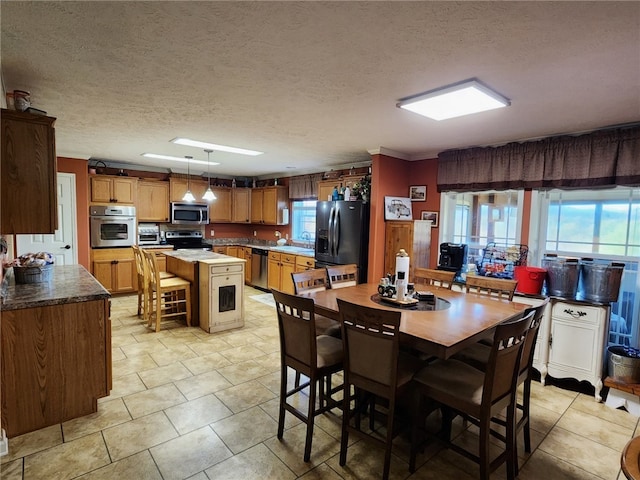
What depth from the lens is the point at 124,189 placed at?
593 cm

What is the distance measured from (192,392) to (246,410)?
567mm

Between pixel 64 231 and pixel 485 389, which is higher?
pixel 64 231

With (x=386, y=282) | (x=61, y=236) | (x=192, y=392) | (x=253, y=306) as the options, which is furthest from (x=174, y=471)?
(x=61, y=236)

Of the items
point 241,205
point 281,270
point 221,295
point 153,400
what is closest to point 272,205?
point 241,205

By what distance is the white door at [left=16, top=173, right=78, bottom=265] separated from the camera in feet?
16.3

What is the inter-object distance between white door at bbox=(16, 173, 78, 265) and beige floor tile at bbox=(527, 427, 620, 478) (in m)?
6.11

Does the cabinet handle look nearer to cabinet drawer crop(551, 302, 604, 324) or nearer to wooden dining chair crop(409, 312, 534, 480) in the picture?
cabinet drawer crop(551, 302, 604, 324)

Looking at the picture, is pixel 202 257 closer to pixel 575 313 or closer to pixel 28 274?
pixel 28 274

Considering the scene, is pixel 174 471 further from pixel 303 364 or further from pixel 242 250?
pixel 242 250

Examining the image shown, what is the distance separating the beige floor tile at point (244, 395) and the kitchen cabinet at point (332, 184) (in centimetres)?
312

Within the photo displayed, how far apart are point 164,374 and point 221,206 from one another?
15.1ft

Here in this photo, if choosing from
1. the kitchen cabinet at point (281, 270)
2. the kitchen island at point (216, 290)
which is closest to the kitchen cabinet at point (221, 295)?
the kitchen island at point (216, 290)

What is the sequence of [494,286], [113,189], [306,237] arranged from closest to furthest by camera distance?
[494,286] < [113,189] < [306,237]

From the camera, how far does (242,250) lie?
723 cm
